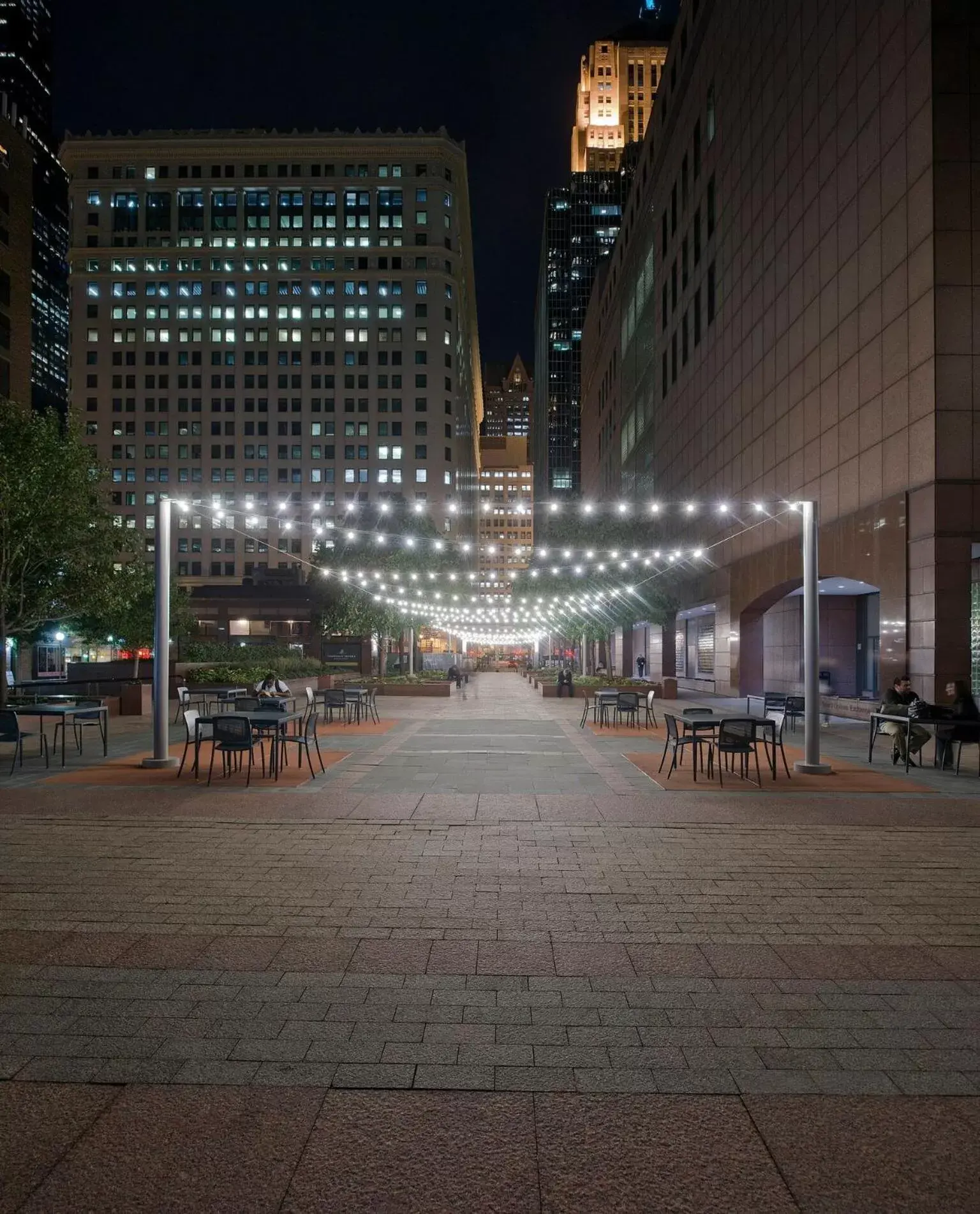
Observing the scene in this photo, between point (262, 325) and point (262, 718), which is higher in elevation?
point (262, 325)

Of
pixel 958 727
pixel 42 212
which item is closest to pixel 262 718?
pixel 958 727

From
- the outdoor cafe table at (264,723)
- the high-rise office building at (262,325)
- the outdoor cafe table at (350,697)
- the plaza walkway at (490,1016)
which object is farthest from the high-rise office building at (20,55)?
the plaza walkway at (490,1016)

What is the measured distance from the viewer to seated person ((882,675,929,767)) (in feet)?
43.3

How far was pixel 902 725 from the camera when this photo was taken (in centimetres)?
1338

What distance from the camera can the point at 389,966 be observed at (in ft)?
15.5

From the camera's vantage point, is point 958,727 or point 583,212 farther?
point 583,212

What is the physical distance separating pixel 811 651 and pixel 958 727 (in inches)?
102

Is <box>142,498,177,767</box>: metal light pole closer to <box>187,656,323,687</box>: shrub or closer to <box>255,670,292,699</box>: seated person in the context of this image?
<box>255,670,292,699</box>: seated person

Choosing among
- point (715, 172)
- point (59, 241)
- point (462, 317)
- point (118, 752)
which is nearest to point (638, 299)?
point (715, 172)

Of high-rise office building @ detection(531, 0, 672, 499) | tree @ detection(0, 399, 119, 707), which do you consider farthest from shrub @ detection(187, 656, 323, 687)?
high-rise office building @ detection(531, 0, 672, 499)

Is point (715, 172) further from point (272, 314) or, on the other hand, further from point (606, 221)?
point (606, 221)

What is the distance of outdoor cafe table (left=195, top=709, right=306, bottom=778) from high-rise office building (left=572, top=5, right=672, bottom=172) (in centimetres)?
18553

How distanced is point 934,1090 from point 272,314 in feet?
348

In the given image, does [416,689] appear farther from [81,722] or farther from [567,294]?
[567,294]
